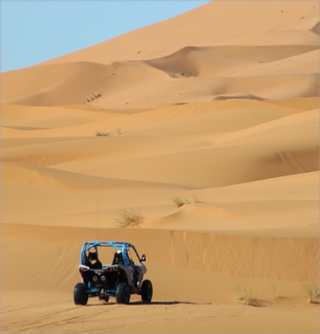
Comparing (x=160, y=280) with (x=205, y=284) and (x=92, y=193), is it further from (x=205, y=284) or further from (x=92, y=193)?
(x=92, y=193)

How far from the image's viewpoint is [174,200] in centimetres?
2184

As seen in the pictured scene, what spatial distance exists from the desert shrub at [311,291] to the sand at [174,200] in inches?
3.2

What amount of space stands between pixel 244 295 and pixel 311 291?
1.09 m

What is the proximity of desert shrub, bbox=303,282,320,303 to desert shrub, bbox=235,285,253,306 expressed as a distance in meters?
0.84

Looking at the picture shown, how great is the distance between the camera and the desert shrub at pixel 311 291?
14391 mm

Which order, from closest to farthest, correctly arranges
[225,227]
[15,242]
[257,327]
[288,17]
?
[257,327], [15,242], [225,227], [288,17]

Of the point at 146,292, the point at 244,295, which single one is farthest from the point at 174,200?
the point at 146,292

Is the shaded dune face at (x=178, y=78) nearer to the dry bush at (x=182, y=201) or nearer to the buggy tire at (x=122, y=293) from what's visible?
the dry bush at (x=182, y=201)

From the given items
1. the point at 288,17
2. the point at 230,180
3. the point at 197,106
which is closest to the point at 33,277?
the point at 230,180

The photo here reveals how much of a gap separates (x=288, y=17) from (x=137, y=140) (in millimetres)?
65219

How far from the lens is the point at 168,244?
1662cm

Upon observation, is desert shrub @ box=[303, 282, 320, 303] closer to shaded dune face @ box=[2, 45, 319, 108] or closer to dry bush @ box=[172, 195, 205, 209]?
dry bush @ box=[172, 195, 205, 209]

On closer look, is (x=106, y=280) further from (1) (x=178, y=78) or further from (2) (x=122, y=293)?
(1) (x=178, y=78)

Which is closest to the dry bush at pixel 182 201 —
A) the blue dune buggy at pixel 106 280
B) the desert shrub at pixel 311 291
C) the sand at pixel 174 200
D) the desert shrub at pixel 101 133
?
the sand at pixel 174 200
